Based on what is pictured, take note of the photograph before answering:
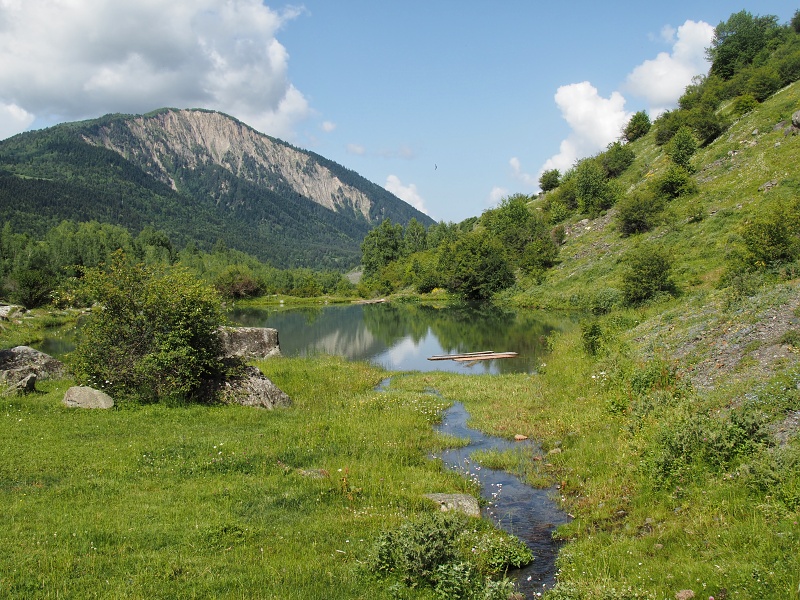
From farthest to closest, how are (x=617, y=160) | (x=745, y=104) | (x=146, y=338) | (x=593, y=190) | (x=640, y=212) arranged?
(x=617, y=160) < (x=593, y=190) < (x=745, y=104) < (x=640, y=212) < (x=146, y=338)

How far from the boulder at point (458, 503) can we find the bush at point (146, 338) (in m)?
11.8

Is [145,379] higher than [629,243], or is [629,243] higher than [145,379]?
[629,243]

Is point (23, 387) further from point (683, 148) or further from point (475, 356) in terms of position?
point (683, 148)

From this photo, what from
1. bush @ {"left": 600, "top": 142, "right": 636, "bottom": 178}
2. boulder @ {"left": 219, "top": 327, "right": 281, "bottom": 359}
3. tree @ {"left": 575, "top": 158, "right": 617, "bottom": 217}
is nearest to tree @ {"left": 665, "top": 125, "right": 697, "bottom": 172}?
tree @ {"left": 575, "top": 158, "right": 617, "bottom": 217}

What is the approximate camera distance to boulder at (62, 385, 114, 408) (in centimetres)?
1869

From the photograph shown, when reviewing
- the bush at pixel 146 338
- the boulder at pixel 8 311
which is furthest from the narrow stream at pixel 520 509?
the boulder at pixel 8 311

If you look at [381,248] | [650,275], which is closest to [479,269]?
[650,275]

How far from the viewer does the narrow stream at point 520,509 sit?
Answer: 989 cm

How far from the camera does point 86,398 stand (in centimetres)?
1889

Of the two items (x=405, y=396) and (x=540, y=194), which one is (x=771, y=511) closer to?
(x=405, y=396)

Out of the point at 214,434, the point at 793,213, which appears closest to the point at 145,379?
the point at 214,434

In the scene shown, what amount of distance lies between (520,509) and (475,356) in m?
26.6

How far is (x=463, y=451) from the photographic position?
1767cm

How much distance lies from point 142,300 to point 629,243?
208 ft
